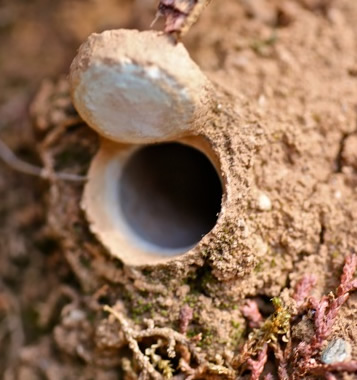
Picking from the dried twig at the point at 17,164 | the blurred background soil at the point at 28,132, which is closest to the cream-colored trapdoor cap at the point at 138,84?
the dried twig at the point at 17,164

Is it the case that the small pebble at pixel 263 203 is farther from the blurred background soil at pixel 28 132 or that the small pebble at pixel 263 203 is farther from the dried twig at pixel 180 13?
the blurred background soil at pixel 28 132

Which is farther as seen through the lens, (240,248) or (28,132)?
(28,132)

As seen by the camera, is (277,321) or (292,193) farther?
(292,193)

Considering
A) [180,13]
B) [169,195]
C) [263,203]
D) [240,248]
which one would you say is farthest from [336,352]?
[180,13]

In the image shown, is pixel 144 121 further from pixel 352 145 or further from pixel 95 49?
pixel 352 145

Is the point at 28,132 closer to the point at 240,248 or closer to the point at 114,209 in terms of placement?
the point at 114,209

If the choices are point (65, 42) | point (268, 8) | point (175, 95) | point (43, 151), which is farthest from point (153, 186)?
point (65, 42)
